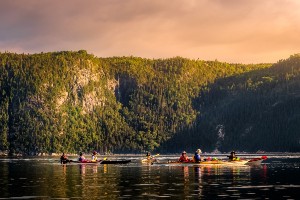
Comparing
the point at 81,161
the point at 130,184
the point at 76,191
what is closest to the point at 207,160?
the point at 81,161

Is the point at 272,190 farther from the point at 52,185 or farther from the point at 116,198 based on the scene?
the point at 52,185

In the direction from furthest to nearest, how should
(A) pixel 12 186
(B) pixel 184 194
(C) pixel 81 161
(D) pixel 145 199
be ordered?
(C) pixel 81 161 → (A) pixel 12 186 → (B) pixel 184 194 → (D) pixel 145 199

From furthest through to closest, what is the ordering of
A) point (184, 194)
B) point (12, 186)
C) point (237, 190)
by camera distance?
point (12, 186) < point (237, 190) < point (184, 194)

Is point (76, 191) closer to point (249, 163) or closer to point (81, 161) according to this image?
point (249, 163)

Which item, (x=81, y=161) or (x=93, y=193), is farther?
(x=81, y=161)

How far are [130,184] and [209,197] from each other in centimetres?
1774

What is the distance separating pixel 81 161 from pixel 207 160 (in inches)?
1189

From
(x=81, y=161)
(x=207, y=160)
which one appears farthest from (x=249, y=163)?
(x=81, y=161)

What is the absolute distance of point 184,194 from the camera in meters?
62.8

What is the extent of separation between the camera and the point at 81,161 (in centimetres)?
14562

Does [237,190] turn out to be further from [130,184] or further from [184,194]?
[130,184]

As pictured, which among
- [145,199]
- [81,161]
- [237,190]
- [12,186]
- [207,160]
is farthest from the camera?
[81,161]

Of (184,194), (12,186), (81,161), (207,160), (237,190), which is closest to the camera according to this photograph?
(184,194)

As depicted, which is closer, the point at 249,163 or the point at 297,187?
the point at 297,187
